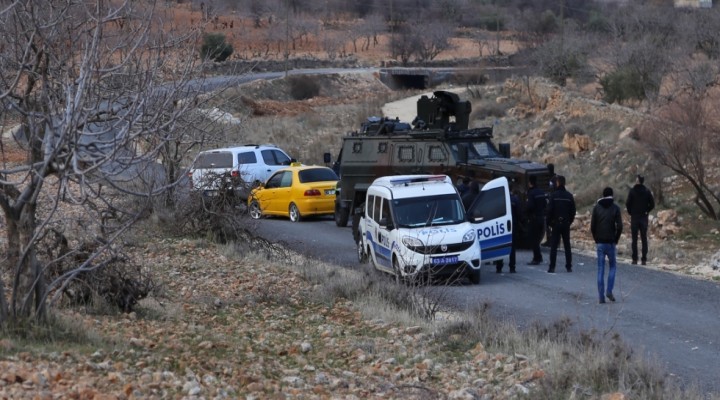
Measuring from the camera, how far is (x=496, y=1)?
12231 centimetres

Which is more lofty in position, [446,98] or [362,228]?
[446,98]

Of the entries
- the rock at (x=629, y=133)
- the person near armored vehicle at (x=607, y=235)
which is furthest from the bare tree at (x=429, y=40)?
the person near armored vehicle at (x=607, y=235)

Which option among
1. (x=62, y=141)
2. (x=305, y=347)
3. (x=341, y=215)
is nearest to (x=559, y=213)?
(x=305, y=347)

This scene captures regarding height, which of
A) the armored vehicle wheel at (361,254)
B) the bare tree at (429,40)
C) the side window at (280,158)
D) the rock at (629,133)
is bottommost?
the armored vehicle wheel at (361,254)

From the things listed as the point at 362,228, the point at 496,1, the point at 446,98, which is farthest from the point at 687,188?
the point at 496,1

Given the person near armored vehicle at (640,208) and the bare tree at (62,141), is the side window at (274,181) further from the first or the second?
the bare tree at (62,141)

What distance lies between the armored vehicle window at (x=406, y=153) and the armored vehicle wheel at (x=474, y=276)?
7244mm

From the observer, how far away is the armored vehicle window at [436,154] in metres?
24.3

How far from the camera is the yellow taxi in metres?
28.0

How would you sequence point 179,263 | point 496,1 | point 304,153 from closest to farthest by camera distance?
1. point 179,263
2. point 304,153
3. point 496,1

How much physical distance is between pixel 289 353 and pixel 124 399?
3.06m

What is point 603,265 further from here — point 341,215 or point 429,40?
point 429,40

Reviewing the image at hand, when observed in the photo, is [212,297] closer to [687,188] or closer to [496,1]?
[687,188]

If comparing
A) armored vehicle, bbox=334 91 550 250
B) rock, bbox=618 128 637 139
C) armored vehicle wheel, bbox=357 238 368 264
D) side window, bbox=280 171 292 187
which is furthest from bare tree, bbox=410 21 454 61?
armored vehicle wheel, bbox=357 238 368 264
